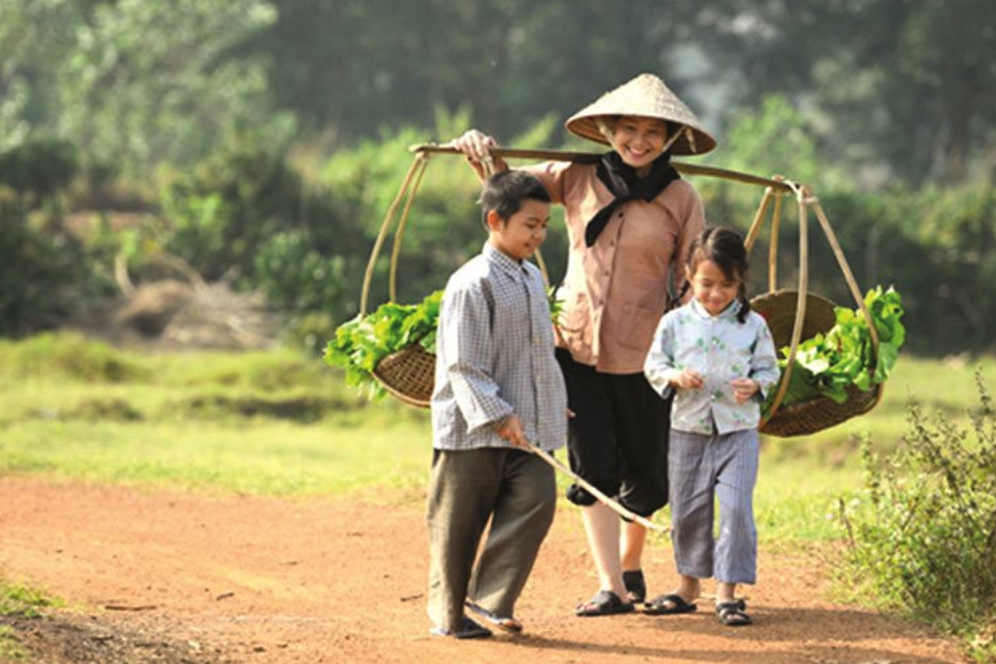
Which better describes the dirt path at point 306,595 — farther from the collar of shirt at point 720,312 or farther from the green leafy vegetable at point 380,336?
the collar of shirt at point 720,312

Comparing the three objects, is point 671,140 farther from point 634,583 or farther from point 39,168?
point 39,168

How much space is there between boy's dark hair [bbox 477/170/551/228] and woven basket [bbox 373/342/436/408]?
30.5 inches

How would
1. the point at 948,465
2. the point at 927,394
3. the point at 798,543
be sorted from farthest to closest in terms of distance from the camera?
the point at 927,394 < the point at 798,543 < the point at 948,465

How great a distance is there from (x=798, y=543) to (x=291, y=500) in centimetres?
286

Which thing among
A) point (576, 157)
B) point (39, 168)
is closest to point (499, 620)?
point (576, 157)

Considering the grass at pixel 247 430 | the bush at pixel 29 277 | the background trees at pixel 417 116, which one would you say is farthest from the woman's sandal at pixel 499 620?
the bush at pixel 29 277

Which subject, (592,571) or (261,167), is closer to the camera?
(592,571)

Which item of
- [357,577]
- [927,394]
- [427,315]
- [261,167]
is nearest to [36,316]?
[261,167]

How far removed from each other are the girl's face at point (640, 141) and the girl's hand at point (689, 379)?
2.59ft

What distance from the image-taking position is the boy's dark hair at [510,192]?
5.55m

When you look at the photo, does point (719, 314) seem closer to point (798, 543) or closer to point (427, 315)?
point (427, 315)

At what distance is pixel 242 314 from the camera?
18.2 m

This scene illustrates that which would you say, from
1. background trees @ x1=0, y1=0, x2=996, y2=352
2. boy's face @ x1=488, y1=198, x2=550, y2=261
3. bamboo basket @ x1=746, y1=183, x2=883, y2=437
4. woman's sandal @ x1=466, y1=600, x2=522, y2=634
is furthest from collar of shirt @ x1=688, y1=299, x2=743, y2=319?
background trees @ x1=0, y1=0, x2=996, y2=352

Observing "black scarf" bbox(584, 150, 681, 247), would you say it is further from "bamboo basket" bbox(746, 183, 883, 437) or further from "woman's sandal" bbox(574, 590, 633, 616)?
"woman's sandal" bbox(574, 590, 633, 616)
